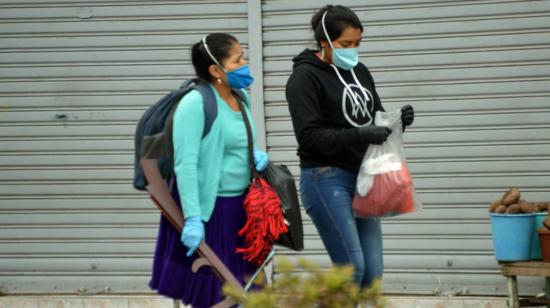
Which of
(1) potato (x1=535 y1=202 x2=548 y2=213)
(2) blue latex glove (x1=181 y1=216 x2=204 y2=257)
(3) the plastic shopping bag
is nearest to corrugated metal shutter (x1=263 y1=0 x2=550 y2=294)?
(1) potato (x1=535 y1=202 x2=548 y2=213)

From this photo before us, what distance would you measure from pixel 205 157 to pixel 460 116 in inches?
144

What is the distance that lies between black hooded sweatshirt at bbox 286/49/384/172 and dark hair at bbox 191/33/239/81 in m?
0.50

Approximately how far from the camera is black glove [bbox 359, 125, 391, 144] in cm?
631

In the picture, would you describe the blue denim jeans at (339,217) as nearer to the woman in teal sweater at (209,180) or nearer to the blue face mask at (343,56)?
the woman in teal sweater at (209,180)

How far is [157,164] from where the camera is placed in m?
6.01

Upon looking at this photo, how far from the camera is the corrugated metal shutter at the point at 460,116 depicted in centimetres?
904

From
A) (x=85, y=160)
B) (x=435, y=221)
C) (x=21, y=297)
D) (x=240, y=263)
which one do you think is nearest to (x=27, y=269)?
(x=21, y=297)

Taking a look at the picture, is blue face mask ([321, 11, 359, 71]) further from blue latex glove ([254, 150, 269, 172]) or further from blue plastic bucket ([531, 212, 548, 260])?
blue plastic bucket ([531, 212, 548, 260])

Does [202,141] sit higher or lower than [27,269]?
higher

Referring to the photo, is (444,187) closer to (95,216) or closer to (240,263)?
(95,216)

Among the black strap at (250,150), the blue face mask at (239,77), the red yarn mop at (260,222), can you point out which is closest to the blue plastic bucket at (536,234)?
the red yarn mop at (260,222)

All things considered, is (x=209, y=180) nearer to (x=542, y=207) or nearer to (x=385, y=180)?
(x=385, y=180)

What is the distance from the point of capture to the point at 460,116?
9.19m

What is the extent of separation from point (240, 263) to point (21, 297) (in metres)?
4.20
